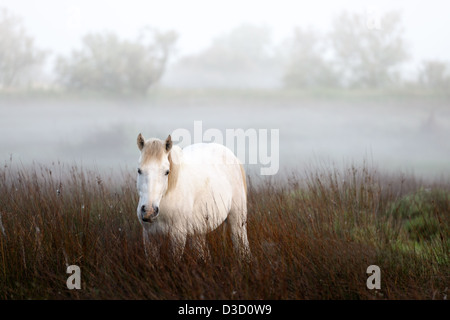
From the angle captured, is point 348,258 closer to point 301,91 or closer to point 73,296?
point 73,296

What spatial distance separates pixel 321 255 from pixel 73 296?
1.59 m

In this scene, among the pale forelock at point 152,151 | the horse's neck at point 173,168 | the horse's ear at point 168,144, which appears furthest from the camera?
the horse's neck at point 173,168

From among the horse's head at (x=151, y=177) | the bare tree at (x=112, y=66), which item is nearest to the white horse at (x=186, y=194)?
the horse's head at (x=151, y=177)

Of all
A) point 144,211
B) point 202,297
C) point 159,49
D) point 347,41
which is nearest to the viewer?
point 202,297

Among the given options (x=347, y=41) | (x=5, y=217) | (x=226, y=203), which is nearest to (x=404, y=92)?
(x=347, y=41)

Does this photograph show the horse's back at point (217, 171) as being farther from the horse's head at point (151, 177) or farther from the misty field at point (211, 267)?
the horse's head at point (151, 177)

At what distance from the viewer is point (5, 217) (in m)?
3.43

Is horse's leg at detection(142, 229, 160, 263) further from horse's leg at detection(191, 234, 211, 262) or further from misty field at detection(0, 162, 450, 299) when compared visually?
horse's leg at detection(191, 234, 211, 262)

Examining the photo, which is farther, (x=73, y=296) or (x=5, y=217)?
(x=5, y=217)

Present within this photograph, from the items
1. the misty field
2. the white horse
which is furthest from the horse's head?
the misty field

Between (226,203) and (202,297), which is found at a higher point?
(226,203)

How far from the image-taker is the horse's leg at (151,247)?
2.68 metres

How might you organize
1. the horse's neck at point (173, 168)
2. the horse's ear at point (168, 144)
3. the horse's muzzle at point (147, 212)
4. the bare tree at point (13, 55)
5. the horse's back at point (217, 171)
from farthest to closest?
the bare tree at point (13, 55), the horse's back at point (217, 171), the horse's neck at point (173, 168), the horse's ear at point (168, 144), the horse's muzzle at point (147, 212)

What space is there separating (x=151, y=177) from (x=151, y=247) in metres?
0.53
